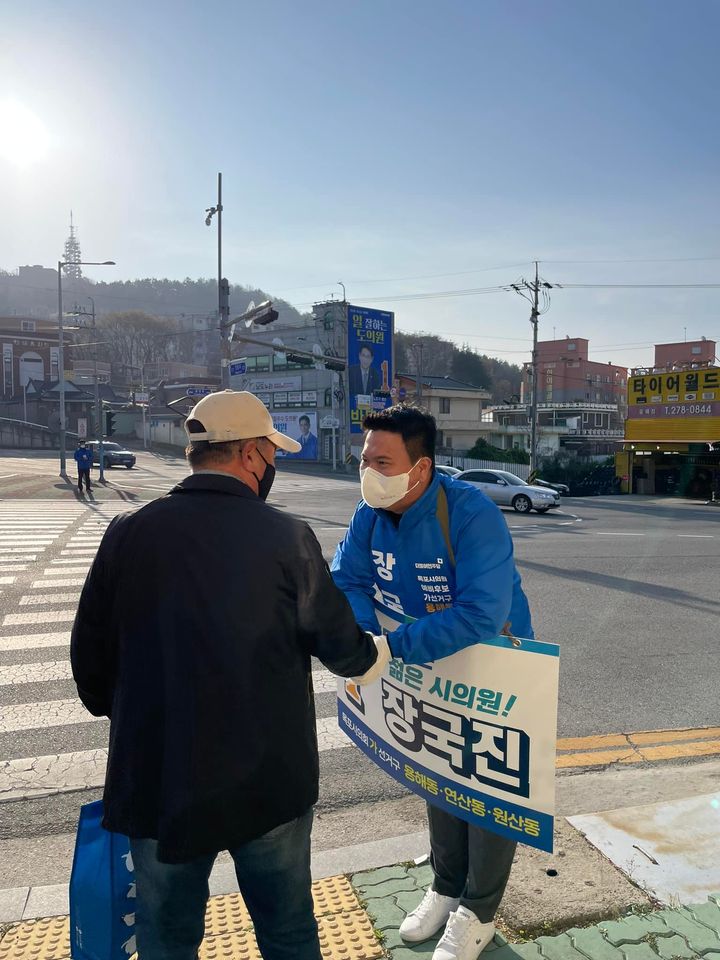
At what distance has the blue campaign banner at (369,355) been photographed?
4791 centimetres

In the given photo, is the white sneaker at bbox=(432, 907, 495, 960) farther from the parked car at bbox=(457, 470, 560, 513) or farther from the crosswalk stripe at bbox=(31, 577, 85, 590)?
the parked car at bbox=(457, 470, 560, 513)

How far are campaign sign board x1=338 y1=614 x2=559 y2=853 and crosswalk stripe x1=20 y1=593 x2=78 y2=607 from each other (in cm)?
655

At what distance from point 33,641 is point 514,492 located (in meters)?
18.4

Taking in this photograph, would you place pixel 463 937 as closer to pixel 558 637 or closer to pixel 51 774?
pixel 51 774

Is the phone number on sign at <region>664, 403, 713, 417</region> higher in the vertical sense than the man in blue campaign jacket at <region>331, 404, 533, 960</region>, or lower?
higher

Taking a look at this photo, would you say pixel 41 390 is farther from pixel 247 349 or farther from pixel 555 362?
pixel 555 362

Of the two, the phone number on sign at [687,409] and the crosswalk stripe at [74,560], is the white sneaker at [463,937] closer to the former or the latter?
the crosswalk stripe at [74,560]

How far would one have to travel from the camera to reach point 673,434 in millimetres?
33938

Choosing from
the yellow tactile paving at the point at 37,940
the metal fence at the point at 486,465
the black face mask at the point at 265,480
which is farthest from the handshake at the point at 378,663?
the metal fence at the point at 486,465

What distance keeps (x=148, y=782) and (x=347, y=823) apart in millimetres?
2134

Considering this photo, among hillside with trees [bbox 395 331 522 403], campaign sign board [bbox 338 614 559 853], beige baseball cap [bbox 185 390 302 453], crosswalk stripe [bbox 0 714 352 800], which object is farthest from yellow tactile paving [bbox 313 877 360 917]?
hillside with trees [bbox 395 331 522 403]

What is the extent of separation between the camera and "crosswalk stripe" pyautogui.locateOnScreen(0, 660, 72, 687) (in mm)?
5691

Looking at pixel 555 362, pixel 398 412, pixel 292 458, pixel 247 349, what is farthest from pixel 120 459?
pixel 555 362

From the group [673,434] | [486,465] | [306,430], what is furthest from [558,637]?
[306,430]
